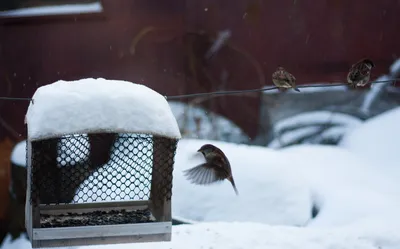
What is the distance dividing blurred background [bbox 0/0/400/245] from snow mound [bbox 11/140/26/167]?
0.22m

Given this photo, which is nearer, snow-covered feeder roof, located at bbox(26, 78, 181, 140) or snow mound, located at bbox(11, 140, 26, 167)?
snow-covered feeder roof, located at bbox(26, 78, 181, 140)

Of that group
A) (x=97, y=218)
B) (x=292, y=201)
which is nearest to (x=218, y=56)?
(x=292, y=201)

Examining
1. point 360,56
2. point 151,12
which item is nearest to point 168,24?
point 151,12

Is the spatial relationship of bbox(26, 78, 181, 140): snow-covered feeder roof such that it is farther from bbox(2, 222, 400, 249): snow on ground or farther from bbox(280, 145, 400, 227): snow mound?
bbox(280, 145, 400, 227): snow mound

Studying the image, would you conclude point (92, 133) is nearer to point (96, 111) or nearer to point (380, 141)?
point (96, 111)

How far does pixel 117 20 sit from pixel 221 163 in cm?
287

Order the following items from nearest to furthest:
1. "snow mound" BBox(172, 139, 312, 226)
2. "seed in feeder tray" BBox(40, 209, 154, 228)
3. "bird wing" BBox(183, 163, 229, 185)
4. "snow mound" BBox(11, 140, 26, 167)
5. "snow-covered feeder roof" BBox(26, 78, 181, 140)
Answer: "snow-covered feeder roof" BBox(26, 78, 181, 140) < "seed in feeder tray" BBox(40, 209, 154, 228) < "bird wing" BBox(183, 163, 229, 185) < "snow mound" BBox(172, 139, 312, 226) < "snow mound" BBox(11, 140, 26, 167)

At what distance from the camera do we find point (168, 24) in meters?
6.09

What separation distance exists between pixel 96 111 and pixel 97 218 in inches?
22.7

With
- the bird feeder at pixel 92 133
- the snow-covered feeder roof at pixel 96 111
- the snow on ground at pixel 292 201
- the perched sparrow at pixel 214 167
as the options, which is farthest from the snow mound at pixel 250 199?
the snow-covered feeder roof at pixel 96 111

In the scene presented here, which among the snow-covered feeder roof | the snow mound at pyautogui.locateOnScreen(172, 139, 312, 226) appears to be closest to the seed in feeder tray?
the snow-covered feeder roof

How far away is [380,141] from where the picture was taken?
5754mm

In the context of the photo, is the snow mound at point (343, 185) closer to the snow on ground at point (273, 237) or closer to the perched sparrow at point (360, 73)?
the snow on ground at point (273, 237)

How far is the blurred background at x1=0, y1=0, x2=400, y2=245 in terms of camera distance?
601cm
